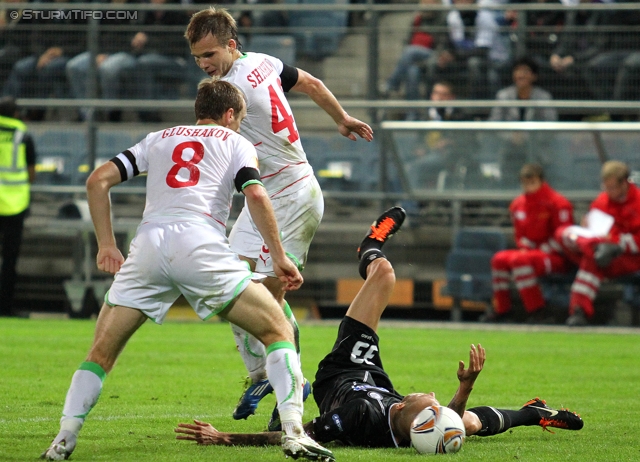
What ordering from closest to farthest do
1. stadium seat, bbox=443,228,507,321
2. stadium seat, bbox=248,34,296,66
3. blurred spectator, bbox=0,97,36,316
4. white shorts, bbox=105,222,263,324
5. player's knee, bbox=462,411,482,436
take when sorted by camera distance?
white shorts, bbox=105,222,263,324 → player's knee, bbox=462,411,482,436 → stadium seat, bbox=443,228,507,321 → blurred spectator, bbox=0,97,36,316 → stadium seat, bbox=248,34,296,66

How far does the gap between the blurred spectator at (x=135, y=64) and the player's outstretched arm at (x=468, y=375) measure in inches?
413

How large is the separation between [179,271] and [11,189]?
9418 mm

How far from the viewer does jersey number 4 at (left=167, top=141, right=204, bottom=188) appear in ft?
17.7

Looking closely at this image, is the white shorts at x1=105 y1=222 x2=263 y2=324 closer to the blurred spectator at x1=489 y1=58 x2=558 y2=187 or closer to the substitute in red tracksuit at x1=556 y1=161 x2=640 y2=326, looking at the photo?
the substitute in red tracksuit at x1=556 y1=161 x2=640 y2=326

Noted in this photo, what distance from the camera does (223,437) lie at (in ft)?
18.8

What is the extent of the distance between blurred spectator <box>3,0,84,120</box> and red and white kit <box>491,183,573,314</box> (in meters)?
7.00

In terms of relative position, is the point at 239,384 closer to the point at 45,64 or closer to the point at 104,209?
the point at 104,209

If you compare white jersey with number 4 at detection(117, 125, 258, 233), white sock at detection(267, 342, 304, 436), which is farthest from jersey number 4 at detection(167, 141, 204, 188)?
white sock at detection(267, 342, 304, 436)

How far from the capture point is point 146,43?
15.3 metres

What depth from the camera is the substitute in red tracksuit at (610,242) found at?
1305cm

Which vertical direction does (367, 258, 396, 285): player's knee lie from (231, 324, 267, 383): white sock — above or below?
above

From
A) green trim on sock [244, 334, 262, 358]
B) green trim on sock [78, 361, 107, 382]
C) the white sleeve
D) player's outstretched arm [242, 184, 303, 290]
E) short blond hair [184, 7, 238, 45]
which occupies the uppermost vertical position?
short blond hair [184, 7, 238, 45]

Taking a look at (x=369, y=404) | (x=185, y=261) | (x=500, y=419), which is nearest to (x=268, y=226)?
(x=185, y=261)

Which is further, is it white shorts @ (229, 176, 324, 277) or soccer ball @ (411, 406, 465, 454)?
white shorts @ (229, 176, 324, 277)
